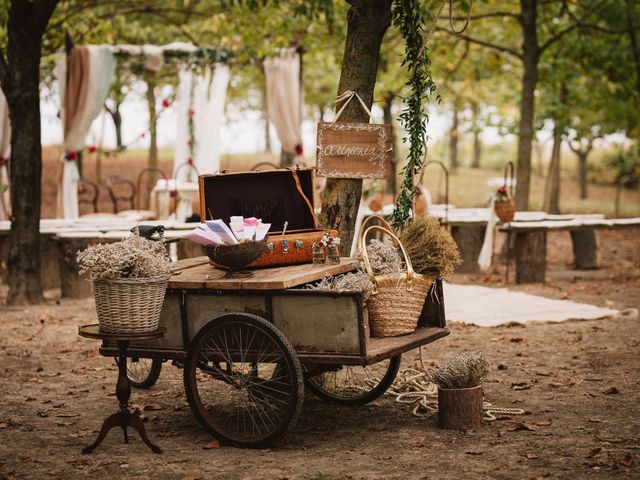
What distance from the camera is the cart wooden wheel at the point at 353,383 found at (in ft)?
18.4

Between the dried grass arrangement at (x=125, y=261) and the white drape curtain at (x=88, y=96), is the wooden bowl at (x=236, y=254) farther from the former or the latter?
the white drape curtain at (x=88, y=96)

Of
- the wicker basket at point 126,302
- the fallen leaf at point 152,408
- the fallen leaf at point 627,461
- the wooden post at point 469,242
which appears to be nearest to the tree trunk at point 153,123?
the wooden post at point 469,242

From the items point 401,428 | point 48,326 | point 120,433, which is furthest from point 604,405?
point 48,326

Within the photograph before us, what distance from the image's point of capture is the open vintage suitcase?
5.42 m

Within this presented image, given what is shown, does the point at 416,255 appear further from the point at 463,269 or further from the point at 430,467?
the point at 463,269

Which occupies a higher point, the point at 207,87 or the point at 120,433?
the point at 207,87

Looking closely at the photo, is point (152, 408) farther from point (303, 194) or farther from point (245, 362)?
point (303, 194)

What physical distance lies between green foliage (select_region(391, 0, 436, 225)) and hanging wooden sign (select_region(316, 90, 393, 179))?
0.53ft

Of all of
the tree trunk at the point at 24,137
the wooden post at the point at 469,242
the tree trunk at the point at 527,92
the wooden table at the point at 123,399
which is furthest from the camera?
the tree trunk at the point at 527,92

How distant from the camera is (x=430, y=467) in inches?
172

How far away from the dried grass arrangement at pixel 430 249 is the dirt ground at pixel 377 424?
0.90 metres

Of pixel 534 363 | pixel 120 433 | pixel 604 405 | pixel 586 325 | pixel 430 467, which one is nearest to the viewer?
pixel 430 467

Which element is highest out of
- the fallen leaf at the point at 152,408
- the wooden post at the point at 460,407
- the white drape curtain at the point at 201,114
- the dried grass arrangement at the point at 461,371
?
the white drape curtain at the point at 201,114

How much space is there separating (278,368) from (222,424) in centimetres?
65
